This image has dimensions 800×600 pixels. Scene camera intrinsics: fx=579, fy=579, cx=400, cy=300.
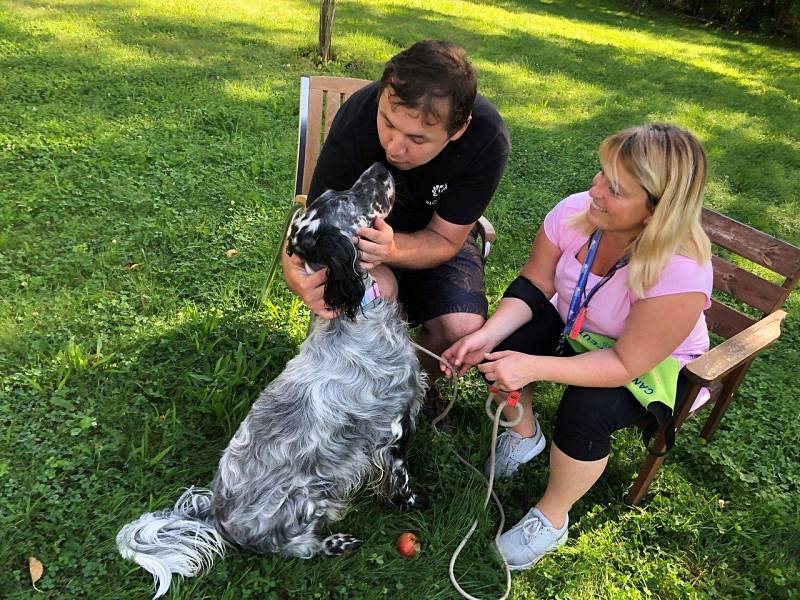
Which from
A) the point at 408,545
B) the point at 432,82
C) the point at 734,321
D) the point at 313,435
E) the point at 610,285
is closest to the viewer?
the point at 432,82

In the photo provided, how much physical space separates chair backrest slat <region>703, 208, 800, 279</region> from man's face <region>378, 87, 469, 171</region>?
5.38 feet

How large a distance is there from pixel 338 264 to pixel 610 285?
122 centimetres

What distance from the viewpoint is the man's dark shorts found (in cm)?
311

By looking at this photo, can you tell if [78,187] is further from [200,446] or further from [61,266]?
[200,446]

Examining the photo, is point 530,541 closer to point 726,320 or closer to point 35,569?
point 726,320

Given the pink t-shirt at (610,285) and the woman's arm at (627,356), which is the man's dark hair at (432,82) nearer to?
the pink t-shirt at (610,285)

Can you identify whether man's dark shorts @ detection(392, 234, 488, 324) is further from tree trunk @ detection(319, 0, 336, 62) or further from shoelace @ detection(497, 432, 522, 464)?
tree trunk @ detection(319, 0, 336, 62)

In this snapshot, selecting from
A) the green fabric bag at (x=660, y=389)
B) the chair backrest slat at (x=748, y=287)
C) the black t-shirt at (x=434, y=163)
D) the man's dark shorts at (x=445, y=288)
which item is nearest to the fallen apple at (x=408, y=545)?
the man's dark shorts at (x=445, y=288)

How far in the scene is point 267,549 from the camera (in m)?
2.53

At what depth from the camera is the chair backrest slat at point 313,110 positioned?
355cm

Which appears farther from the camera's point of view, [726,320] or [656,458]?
[726,320]

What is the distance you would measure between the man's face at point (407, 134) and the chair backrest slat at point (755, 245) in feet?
5.38

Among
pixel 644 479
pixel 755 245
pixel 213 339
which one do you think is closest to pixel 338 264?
pixel 213 339

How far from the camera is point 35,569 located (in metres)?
2.41
